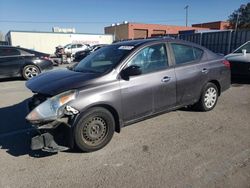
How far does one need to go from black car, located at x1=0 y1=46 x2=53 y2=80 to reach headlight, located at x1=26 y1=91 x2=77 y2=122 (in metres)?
8.21

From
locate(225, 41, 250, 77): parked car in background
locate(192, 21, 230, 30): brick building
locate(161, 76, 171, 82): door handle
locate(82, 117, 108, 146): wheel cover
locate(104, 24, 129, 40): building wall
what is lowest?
locate(82, 117, 108, 146): wheel cover

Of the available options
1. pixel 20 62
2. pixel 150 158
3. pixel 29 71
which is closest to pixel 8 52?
pixel 20 62

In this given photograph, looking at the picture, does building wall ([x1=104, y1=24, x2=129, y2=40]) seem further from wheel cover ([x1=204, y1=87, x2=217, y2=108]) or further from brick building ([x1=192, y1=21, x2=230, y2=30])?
wheel cover ([x1=204, y1=87, x2=217, y2=108])

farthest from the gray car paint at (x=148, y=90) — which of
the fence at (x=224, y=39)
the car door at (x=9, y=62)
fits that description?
the fence at (x=224, y=39)

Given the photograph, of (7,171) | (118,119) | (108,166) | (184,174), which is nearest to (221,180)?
(184,174)

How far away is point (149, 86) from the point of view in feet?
14.7

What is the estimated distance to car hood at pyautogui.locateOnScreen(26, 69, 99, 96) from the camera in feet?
12.4

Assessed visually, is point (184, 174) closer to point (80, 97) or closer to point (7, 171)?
point (80, 97)

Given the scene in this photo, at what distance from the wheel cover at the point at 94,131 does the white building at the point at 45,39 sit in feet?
110

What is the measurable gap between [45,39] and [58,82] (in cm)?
3475

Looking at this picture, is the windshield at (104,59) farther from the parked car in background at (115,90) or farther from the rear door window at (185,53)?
the rear door window at (185,53)

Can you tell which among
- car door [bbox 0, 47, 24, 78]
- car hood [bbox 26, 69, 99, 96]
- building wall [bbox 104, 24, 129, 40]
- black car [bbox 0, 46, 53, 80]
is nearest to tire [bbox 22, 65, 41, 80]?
black car [bbox 0, 46, 53, 80]

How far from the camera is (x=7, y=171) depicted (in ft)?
11.4

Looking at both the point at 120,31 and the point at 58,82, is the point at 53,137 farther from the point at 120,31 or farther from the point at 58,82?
the point at 120,31
